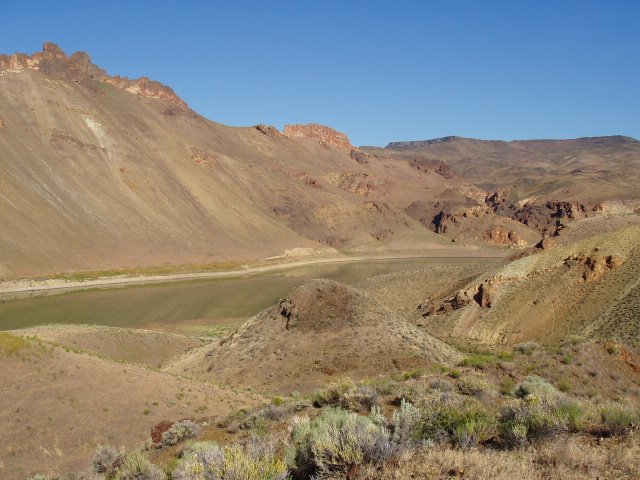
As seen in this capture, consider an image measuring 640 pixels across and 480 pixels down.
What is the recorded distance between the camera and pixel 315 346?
23.8 m

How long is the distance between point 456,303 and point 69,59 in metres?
127

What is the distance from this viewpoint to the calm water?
156 ft

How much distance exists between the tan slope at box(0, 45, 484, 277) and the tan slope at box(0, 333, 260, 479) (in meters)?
58.9

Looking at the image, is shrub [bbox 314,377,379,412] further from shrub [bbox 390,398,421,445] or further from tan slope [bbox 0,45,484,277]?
tan slope [bbox 0,45,484,277]

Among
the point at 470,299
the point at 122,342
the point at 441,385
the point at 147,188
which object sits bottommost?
the point at 122,342

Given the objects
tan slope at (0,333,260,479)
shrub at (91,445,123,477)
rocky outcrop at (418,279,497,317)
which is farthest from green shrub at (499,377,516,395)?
rocky outcrop at (418,279,497,317)

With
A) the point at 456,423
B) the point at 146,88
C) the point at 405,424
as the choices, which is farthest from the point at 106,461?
the point at 146,88

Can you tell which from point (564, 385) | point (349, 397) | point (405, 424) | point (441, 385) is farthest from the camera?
point (564, 385)

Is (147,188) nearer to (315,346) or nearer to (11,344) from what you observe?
(315,346)

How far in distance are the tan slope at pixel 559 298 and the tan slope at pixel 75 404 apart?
15.5 m

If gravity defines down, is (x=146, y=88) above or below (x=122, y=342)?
above

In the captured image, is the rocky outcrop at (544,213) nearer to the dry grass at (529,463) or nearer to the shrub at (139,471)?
the dry grass at (529,463)

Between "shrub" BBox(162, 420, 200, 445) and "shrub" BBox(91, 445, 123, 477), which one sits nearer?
"shrub" BBox(91, 445, 123, 477)

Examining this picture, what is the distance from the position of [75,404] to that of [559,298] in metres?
23.5
